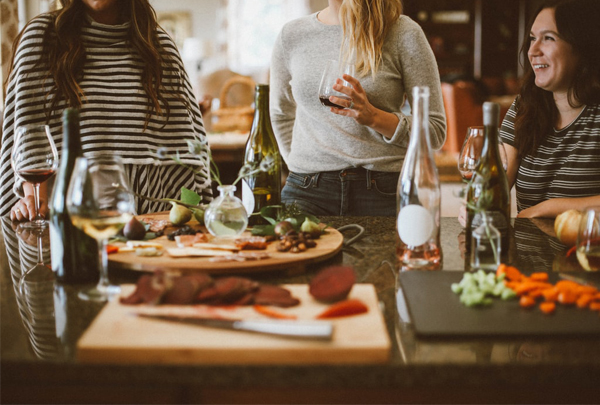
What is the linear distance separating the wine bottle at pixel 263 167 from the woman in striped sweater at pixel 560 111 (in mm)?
834

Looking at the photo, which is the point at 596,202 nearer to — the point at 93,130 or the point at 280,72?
the point at 280,72

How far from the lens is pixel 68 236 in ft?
3.10

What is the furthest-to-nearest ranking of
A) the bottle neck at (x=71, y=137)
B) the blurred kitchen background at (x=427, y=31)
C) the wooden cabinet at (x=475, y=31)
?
1. the wooden cabinet at (x=475, y=31)
2. the blurred kitchen background at (x=427, y=31)
3. the bottle neck at (x=71, y=137)

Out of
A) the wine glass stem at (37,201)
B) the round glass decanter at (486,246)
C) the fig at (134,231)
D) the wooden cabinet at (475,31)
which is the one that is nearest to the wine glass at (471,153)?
the round glass decanter at (486,246)

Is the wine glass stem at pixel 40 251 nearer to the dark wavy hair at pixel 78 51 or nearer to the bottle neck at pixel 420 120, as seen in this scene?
the dark wavy hair at pixel 78 51

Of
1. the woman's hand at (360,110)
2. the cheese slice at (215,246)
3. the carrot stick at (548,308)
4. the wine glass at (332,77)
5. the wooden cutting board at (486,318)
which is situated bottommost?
the cheese slice at (215,246)

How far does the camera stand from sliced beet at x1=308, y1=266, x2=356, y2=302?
813 millimetres

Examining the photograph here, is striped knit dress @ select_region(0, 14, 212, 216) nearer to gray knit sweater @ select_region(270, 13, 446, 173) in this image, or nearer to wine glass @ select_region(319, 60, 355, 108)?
gray knit sweater @ select_region(270, 13, 446, 173)

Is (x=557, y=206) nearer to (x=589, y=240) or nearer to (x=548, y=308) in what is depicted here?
(x=589, y=240)

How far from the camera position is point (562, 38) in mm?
1760

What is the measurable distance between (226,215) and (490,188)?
506 millimetres

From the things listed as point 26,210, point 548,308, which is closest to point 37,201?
point 26,210

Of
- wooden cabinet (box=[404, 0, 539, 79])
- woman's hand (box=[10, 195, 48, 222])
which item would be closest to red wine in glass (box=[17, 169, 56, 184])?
woman's hand (box=[10, 195, 48, 222])

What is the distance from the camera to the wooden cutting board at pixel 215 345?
0.67 m
